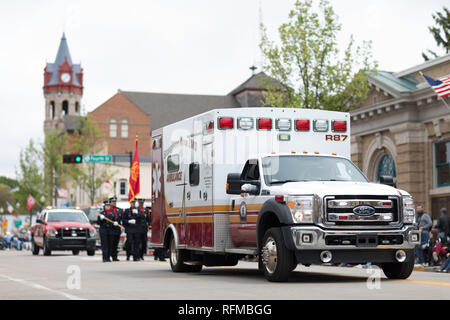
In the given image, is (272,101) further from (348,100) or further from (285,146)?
(285,146)

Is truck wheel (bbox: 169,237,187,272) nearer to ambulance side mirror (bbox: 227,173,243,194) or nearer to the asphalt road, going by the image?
the asphalt road

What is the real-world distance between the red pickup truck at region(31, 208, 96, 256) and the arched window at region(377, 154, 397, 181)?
12598mm

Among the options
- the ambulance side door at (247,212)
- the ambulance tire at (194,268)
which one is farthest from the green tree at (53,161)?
the ambulance side door at (247,212)

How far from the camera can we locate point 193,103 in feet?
377

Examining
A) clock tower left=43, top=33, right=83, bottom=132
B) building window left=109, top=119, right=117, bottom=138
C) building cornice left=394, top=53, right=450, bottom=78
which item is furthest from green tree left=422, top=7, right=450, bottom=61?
clock tower left=43, top=33, right=83, bottom=132

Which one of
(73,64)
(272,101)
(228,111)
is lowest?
(228,111)

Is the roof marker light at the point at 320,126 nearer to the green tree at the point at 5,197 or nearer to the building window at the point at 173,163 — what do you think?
the building window at the point at 173,163

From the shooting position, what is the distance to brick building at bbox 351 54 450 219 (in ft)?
106

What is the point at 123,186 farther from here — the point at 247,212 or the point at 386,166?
the point at 247,212

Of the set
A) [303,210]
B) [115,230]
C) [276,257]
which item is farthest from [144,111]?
[303,210]

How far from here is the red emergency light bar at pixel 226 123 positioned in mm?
15102
